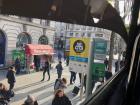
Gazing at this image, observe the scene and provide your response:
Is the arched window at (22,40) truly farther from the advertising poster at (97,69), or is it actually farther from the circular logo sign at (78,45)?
the advertising poster at (97,69)

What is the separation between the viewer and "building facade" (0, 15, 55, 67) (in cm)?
52

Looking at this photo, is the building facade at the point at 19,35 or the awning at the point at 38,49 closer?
the building facade at the point at 19,35

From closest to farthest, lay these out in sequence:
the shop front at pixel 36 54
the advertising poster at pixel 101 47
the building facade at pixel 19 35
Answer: the building facade at pixel 19 35
the shop front at pixel 36 54
the advertising poster at pixel 101 47

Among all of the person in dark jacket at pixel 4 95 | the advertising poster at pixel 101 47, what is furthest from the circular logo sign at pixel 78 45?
the person in dark jacket at pixel 4 95

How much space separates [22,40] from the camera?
2.23 ft

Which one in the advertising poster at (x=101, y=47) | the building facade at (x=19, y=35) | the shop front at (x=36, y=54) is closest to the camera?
the building facade at (x=19, y=35)

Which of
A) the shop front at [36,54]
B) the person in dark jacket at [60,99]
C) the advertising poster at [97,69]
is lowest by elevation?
the person in dark jacket at [60,99]

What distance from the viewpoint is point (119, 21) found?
583 mm

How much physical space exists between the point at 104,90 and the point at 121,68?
80 millimetres

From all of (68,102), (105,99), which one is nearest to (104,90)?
(105,99)

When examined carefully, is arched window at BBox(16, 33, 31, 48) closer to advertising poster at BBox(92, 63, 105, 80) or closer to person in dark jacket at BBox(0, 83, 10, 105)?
person in dark jacket at BBox(0, 83, 10, 105)

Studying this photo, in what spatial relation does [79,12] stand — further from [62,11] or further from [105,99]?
[105,99]

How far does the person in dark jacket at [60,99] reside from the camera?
0.75m

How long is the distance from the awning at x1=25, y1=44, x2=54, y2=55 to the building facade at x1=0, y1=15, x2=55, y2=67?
0.01 metres
